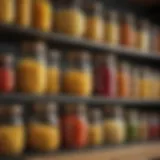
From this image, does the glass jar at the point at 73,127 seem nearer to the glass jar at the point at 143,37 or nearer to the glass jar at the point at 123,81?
the glass jar at the point at 123,81

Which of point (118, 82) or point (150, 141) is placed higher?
point (118, 82)

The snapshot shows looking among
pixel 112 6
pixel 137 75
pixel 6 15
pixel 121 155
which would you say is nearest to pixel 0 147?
pixel 6 15

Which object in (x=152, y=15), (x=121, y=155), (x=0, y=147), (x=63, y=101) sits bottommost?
(x=121, y=155)

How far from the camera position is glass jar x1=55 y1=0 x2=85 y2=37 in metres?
1.69

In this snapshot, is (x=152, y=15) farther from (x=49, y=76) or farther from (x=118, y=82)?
(x=49, y=76)

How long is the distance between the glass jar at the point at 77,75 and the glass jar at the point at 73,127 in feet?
0.25

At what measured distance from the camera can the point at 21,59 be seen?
152 cm

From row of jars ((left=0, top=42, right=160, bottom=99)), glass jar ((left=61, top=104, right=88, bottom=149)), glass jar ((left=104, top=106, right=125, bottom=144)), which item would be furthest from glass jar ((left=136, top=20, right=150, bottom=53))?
glass jar ((left=61, top=104, right=88, bottom=149))

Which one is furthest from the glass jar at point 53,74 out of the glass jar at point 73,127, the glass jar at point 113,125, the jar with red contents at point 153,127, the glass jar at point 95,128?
the jar with red contents at point 153,127

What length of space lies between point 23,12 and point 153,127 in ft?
3.46

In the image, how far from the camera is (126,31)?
2.02 m

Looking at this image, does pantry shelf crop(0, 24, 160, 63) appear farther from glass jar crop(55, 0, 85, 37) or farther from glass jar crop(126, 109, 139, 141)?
glass jar crop(126, 109, 139, 141)

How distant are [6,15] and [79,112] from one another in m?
0.54

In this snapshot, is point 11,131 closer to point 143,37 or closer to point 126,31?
point 126,31
